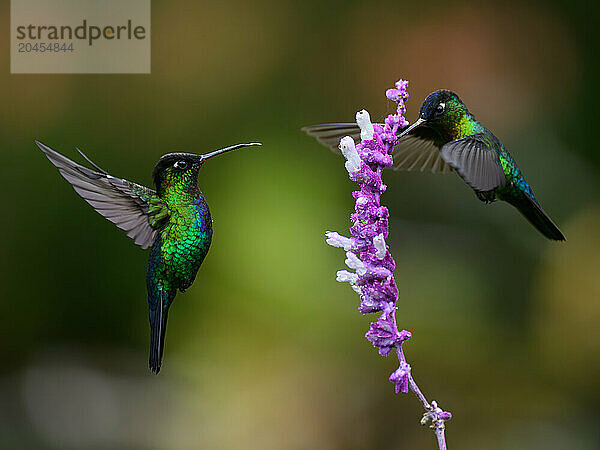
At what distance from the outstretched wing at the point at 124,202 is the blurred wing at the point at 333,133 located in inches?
7.4

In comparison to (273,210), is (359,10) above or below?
above

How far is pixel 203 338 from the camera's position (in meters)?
2.28

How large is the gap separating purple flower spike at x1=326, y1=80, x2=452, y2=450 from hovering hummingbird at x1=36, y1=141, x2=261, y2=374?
0.17 meters

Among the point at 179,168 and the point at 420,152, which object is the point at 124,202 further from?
the point at 420,152

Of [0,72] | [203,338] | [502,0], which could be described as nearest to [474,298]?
[203,338]

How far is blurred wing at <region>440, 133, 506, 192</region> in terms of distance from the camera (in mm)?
608

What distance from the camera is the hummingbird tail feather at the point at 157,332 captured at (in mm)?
662

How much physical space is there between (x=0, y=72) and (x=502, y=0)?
1.71 meters

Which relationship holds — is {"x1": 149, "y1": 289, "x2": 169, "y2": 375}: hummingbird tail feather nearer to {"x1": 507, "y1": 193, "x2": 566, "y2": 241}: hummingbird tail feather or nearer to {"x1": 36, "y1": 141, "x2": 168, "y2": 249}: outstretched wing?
{"x1": 36, "y1": 141, "x2": 168, "y2": 249}: outstretched wing

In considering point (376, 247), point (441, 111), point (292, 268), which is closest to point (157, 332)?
point (376, 247)

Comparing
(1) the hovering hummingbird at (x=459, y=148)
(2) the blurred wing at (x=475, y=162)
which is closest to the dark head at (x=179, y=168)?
(1) the hovering hummingbird at (x=459, y=148)

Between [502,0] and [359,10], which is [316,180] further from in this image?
[502,0]

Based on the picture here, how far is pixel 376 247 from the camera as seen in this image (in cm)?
60

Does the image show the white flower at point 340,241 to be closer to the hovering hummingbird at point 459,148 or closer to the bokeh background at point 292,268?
the hovering hummingbird at point 459,148
